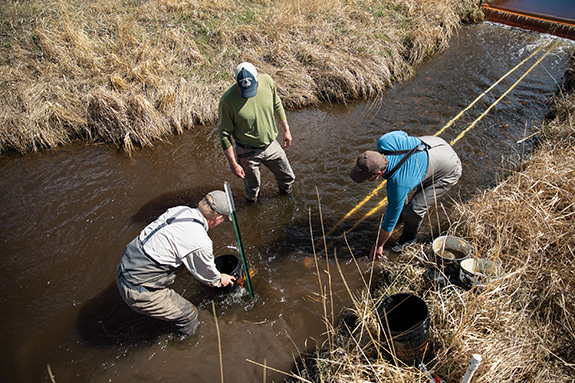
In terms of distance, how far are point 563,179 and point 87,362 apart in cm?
601

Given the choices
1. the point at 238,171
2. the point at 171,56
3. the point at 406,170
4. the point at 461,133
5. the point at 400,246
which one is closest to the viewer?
the point at 406,170

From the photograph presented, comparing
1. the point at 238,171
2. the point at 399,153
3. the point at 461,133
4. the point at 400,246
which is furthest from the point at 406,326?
the point at 461,133

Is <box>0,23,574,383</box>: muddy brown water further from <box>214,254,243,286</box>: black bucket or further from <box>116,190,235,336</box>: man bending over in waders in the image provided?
<box>116,190,235,336</box>: man bending over in waders

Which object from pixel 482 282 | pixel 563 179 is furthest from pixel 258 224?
pixel 563 179

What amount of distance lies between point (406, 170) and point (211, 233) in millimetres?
2878

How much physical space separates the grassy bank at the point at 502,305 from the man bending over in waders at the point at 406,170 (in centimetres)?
57

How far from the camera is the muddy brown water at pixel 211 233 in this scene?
351cm

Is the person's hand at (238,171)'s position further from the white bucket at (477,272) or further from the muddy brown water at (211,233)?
the white bucket at (477,272)

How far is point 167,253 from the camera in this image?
2902 millimetres

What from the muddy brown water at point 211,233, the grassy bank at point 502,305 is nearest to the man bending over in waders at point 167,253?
the muddy brown water at point 211,233

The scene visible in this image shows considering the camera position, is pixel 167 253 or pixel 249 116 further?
pixel 249 116

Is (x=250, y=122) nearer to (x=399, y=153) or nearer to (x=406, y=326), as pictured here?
(x=399, y=153)

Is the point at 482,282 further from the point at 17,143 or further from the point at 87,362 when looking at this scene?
the point at 17,143

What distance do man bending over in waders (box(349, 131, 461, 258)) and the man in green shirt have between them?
1.33 meters
